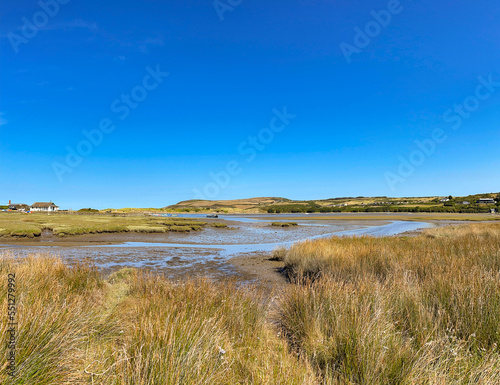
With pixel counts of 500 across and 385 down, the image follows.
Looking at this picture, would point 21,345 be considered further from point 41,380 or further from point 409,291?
point 409,291

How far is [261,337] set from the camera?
4.39 metres

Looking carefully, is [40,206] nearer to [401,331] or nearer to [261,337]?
[261,337]

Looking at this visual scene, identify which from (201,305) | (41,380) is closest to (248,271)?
(201,305)

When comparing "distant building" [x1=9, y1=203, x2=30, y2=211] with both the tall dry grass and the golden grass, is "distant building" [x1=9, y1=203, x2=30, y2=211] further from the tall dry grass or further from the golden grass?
the tall dry grass

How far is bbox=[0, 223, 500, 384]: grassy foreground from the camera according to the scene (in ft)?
9.68

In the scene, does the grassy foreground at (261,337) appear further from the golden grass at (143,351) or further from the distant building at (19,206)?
the distant building at (19,206)

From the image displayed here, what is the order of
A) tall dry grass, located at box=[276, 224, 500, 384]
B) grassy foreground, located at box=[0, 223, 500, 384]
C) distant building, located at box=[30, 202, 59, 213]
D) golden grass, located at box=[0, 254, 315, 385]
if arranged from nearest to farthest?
golden grass, located at box=[0, 254, 315, 385] < grassy foreground, located at box=[0, 223, 500, 384] < tall dry grass, located at box=[276, 224, 500, 384] < distant building, located at box=[30, 202, 59, 213]

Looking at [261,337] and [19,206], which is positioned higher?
[19,206]

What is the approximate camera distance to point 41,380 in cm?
288

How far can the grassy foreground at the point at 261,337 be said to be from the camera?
2949 millimetres

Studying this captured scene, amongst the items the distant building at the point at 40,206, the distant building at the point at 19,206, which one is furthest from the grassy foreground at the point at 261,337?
the distant building at the point at 19,206

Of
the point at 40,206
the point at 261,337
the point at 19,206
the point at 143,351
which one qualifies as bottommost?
the point at 261,337

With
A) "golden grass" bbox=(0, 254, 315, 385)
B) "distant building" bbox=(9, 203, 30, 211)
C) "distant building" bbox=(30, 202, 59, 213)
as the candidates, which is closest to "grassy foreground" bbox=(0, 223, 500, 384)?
"golden grass" bbox=(0, 254, 315, 385)

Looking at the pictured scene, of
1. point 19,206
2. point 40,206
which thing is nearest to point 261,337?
point 40,206
